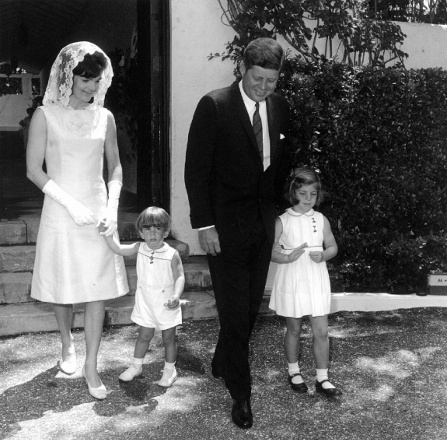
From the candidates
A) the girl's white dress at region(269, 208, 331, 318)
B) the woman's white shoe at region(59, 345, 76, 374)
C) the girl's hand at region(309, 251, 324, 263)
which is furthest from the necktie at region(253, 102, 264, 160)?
the woman's white shoe at region(59, 345, 76, 374)

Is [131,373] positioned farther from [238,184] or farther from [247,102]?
[247,102]

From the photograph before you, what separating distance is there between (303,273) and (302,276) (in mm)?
18

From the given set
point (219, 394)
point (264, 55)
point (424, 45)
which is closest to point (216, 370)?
point (219, 394)

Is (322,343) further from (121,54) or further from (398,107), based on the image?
(121,54)

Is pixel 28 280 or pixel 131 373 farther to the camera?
pixel 28 280

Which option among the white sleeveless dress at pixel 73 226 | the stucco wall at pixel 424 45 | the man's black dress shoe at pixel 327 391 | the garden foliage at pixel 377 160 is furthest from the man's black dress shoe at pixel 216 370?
the stucco wall at pixel 424 45

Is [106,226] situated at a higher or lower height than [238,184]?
lower

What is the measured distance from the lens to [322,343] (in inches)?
159

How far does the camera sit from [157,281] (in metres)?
4.08

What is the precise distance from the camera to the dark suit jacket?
11.8 feet

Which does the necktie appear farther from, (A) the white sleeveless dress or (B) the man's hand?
(A) the white sleeveless dress

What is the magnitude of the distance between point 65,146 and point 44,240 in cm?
55

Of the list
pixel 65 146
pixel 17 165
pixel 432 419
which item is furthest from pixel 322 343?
pixel 17 165

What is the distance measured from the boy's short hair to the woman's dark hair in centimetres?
86
